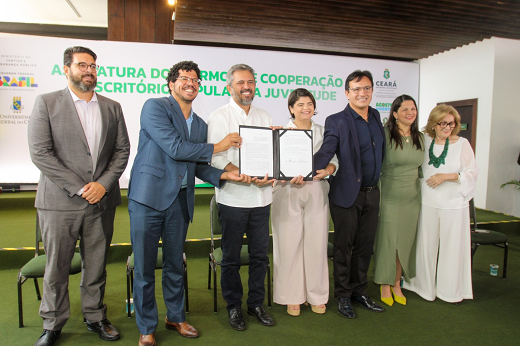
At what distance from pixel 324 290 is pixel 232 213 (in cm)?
105

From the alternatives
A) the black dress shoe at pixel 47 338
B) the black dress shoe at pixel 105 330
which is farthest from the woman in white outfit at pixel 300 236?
the black dress shoe at pixel 47 338

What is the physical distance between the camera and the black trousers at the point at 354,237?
9.24ft

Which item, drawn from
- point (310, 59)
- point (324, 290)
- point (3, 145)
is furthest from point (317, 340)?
point (3, 145)

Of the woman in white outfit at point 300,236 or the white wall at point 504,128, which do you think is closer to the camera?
the woman in white outfit at point 300,236

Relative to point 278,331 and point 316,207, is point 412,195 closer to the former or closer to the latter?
point 316,207

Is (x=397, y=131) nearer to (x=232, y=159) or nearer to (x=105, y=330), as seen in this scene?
(x=232, y=159)

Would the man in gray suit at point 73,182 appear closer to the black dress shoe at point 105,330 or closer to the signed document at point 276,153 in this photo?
the black dress shoe at point 105,330

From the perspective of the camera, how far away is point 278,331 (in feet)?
8.53

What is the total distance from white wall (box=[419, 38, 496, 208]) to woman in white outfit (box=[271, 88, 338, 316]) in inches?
194

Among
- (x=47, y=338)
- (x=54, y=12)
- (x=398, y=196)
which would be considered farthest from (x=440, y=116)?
(x=54, y=12)

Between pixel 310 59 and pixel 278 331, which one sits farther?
pixel 310 59

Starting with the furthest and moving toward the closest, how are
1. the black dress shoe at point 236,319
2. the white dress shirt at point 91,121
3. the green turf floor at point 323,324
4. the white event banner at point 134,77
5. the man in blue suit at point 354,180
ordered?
the white event banner at point 134,77, the man in blue suit at point 354,180, the black dress shoe at point 236,319, the green turf floor at point 323,324, the white dress shirt at point 91,121

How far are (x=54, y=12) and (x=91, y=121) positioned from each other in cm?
764

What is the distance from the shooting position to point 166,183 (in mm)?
2275
